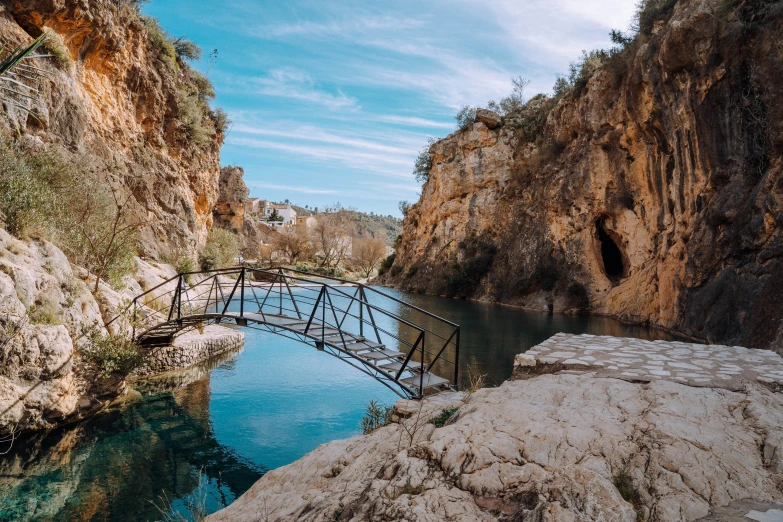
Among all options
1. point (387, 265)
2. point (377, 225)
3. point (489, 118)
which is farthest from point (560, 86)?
point (377, 225)

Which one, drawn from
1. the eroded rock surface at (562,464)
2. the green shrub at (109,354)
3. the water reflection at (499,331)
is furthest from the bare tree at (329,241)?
the eroded rock surface at (562,464)

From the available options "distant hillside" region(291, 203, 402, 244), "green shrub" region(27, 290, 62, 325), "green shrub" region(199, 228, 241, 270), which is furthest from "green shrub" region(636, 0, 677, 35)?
"distant hillside" region(291, 203, 402, 244)

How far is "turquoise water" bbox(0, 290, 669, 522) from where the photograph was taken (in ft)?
20.1

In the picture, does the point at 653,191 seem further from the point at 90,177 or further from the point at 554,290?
the point at 90,177

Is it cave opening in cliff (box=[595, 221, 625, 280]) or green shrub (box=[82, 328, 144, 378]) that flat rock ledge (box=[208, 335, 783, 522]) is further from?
cave opening in cliff (box=[595, 221, 625, 280])

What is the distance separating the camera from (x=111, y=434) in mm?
8109

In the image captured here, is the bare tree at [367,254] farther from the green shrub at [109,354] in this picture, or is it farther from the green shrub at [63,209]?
the green shrub at [109,354]

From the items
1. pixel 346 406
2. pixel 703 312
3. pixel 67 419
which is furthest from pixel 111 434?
pixel 703 312

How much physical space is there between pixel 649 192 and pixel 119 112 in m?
23.4

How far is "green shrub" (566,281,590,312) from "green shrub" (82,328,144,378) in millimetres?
20377

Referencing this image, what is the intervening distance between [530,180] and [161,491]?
94.2ft

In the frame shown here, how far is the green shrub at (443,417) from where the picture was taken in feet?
13.1

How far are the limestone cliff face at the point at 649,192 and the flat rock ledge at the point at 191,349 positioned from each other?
1350 centimetres

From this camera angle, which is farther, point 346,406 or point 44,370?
point 346,406
